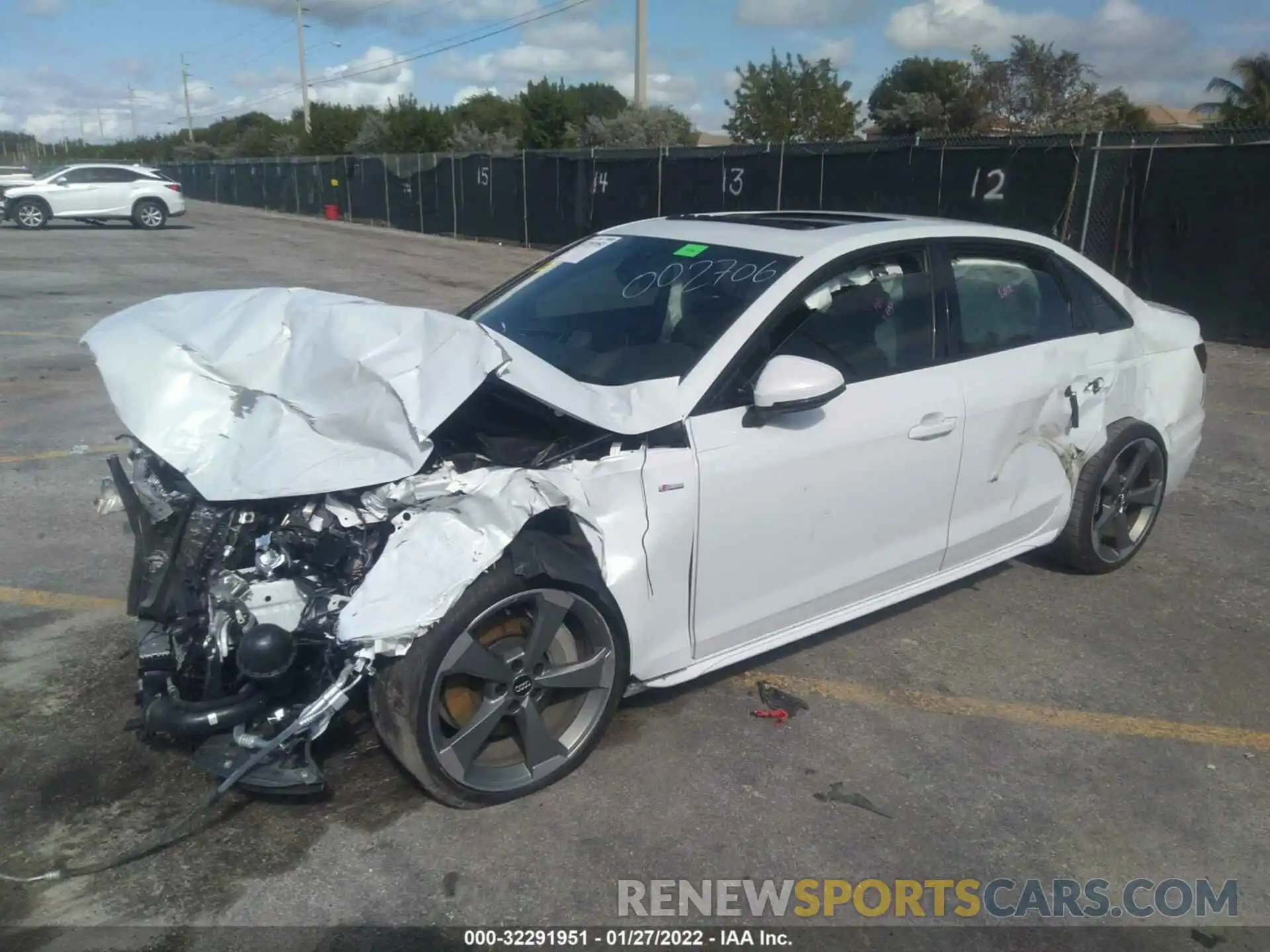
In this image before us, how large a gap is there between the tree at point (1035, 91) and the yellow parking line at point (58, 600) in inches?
1530

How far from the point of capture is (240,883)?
2.80 metres

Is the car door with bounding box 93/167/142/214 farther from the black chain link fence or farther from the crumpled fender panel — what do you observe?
the crumpled fender panel

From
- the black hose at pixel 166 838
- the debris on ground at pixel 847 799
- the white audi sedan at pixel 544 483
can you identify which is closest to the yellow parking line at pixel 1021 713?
the white audi sedan at pixel 544 483

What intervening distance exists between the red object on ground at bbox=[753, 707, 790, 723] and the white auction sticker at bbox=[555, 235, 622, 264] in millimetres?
2132

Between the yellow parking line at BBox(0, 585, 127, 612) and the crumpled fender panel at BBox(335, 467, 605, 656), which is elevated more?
the crumpled fender panel at BBox(335, 467, 605, 656)

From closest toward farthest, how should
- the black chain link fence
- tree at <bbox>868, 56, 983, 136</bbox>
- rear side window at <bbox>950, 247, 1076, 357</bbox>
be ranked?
rear side window at <bbox>950, 247, 1076, 357</bbox>, the black chain link fence, tree at <bbox>868, 56, 983, 136</bbox>

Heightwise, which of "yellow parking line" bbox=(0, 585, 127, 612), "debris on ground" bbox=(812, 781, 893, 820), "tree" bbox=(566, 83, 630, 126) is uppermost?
"tree" bbox=(566, 83, 630, 126)

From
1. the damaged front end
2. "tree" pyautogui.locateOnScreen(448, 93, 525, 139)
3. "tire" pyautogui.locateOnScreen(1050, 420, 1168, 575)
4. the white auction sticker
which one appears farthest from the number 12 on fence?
"tree" pyautogui.locateOnScreen(448, 93, 525, 139)

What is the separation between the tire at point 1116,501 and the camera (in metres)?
4.73

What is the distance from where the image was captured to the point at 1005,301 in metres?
4.44

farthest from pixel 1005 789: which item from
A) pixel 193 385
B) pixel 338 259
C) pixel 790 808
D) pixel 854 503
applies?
pixel 338 259

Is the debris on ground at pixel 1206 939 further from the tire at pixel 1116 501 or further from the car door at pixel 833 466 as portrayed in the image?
the tire at pixel 1116 501

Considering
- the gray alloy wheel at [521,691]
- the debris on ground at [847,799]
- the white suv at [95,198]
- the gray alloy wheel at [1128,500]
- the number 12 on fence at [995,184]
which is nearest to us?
the gray alloy wheel at [521,691]

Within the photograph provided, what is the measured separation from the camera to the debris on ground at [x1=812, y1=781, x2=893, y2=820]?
10.6ft
